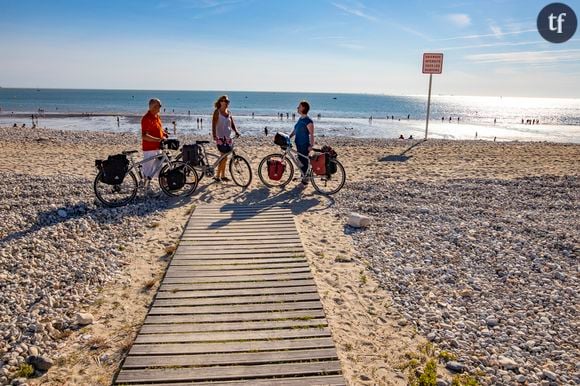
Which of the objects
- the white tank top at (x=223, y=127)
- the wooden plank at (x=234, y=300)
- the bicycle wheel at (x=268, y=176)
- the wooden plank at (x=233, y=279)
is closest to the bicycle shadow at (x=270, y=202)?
the bicycle wheel at (x=268, y=176)

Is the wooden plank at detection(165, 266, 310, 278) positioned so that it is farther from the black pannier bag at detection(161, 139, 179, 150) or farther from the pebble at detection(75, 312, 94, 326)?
the black pannier bag at detection(161, 139, 179, 150)

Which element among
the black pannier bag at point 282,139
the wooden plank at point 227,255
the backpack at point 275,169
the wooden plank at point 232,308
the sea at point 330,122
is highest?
the sea at point 330,122

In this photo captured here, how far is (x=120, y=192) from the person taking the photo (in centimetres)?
858

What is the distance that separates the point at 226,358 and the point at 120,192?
612 cm

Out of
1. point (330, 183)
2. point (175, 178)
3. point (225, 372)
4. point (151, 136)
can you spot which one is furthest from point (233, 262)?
point (330, 183)

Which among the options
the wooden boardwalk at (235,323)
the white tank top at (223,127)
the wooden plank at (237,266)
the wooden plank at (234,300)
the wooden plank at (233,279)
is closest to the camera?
the wooden boardwalk at (235,323)

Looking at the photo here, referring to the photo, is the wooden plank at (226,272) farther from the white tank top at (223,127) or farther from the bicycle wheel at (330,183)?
the white tank top at (223,127)

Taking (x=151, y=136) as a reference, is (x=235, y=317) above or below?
below

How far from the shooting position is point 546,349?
3.92m

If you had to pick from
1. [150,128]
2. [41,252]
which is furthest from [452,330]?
[150,128]

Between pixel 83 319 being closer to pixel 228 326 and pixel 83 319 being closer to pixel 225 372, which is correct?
pixel 228 326

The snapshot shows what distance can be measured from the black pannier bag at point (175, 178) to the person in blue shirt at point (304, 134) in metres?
2.88

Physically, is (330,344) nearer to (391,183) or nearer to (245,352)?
(245,352)

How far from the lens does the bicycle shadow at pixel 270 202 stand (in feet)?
26.6
